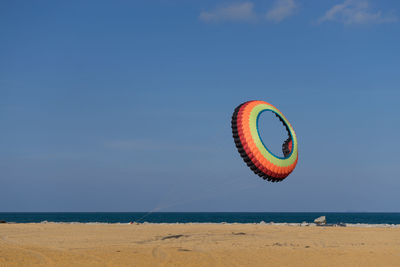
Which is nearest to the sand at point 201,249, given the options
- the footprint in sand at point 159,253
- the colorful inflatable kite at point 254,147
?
the footprint in sand at point 159,253

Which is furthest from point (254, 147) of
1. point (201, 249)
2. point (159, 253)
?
point (159, 253)

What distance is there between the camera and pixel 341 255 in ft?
62.4

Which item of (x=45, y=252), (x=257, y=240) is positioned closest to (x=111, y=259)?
(x=45, y=252)

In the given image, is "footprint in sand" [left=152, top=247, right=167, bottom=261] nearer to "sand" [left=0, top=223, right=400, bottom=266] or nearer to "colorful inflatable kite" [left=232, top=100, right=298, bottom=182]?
"sand" [left=0, top=223, right=400, bottom=266]

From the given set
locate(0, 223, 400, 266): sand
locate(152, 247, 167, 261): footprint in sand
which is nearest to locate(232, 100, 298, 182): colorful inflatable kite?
locate(0, 223, 400, 266): sand

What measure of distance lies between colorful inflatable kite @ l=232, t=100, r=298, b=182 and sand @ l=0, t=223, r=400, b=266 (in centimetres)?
378

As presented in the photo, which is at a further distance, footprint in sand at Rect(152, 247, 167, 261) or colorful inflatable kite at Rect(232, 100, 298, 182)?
colorful inflatable kite at Rect(232, 100, 298, 182)

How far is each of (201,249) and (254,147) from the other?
5.57m

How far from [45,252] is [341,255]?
43.8 ft

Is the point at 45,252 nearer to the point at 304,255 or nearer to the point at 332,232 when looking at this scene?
the point at 304,255

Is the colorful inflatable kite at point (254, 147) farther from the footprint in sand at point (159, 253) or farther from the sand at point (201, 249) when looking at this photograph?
the footprint in sand at point (159, 253)

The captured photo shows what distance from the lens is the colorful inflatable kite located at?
21.0 m

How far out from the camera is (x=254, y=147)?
21031 mm

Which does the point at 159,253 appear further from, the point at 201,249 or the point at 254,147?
the point at 254,147
